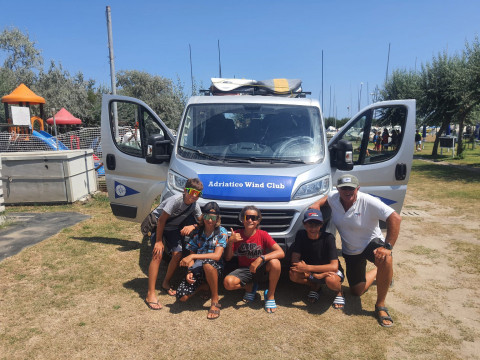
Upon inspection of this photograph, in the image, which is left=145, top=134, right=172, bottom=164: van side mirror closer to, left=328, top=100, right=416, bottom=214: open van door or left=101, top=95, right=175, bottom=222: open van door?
left=101, top=95, right=175, bottom=222: open van door

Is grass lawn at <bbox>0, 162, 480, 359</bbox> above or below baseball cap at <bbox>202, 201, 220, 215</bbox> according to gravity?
below

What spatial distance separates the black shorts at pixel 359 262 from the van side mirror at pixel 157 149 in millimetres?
2667

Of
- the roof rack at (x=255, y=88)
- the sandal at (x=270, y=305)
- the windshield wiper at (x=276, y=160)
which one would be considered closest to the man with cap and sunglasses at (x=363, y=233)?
the windshield wiper at (x=276, y=160)

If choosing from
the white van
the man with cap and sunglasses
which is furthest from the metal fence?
the man with cap and sunglasses

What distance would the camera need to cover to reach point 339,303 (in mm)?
4332

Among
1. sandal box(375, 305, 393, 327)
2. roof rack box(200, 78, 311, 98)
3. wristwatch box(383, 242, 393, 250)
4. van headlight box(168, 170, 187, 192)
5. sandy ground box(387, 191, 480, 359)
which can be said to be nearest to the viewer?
sandy ground box(387, 191, 480, 359)

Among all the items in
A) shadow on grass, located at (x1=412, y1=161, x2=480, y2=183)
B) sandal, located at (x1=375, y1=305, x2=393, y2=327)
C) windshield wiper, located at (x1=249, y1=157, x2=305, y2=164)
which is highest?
windshield wiper, located at (x1=249, y1=157, x2=305, y2=164)

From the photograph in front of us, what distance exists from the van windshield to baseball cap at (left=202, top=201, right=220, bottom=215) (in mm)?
922

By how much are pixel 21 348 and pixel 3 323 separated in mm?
598

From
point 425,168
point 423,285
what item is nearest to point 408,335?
point 423,285

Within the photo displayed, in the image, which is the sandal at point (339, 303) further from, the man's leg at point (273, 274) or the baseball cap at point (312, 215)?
the baseball cap at point (312, 215)

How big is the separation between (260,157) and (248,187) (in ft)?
2.30

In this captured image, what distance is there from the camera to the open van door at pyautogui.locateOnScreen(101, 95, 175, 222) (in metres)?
5.82

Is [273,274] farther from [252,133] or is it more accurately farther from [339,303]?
[252,133]
